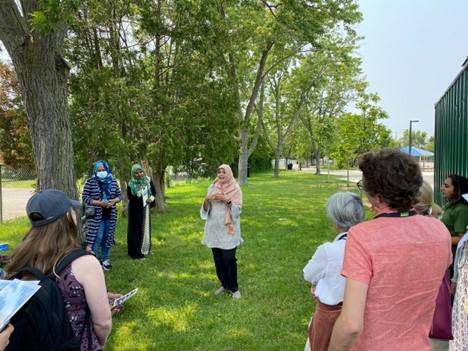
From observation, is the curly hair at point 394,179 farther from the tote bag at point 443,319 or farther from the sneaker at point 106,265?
the sneaker at point 106,265

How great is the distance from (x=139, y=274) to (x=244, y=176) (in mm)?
18536

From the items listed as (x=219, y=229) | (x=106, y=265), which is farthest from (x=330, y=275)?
(x=106, y=265)

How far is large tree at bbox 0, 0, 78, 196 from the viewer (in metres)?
4.58

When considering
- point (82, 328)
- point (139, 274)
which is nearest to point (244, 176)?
point (139, 274)

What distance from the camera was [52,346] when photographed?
166 cm

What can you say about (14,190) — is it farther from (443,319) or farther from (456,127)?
(443,319)

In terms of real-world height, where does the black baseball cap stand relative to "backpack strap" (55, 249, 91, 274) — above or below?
above

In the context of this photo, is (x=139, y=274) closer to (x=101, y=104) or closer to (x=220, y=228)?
(x=220, y=228)

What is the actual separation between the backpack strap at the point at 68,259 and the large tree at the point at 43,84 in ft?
10.9

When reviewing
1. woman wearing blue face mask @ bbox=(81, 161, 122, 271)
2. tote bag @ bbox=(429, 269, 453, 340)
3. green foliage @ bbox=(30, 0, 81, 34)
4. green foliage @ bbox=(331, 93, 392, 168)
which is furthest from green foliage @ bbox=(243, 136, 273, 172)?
tote bag @ bbox=(429, 269, 453, 340)

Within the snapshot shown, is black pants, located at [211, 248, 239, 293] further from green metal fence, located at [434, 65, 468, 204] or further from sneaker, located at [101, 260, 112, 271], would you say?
green metal fence, located at [434, 65, 468, 204]

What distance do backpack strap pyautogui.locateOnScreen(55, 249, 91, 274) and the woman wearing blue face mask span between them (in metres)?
Result: 4.36

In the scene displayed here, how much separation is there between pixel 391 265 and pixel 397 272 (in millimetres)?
48

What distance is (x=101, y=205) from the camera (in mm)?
6074
